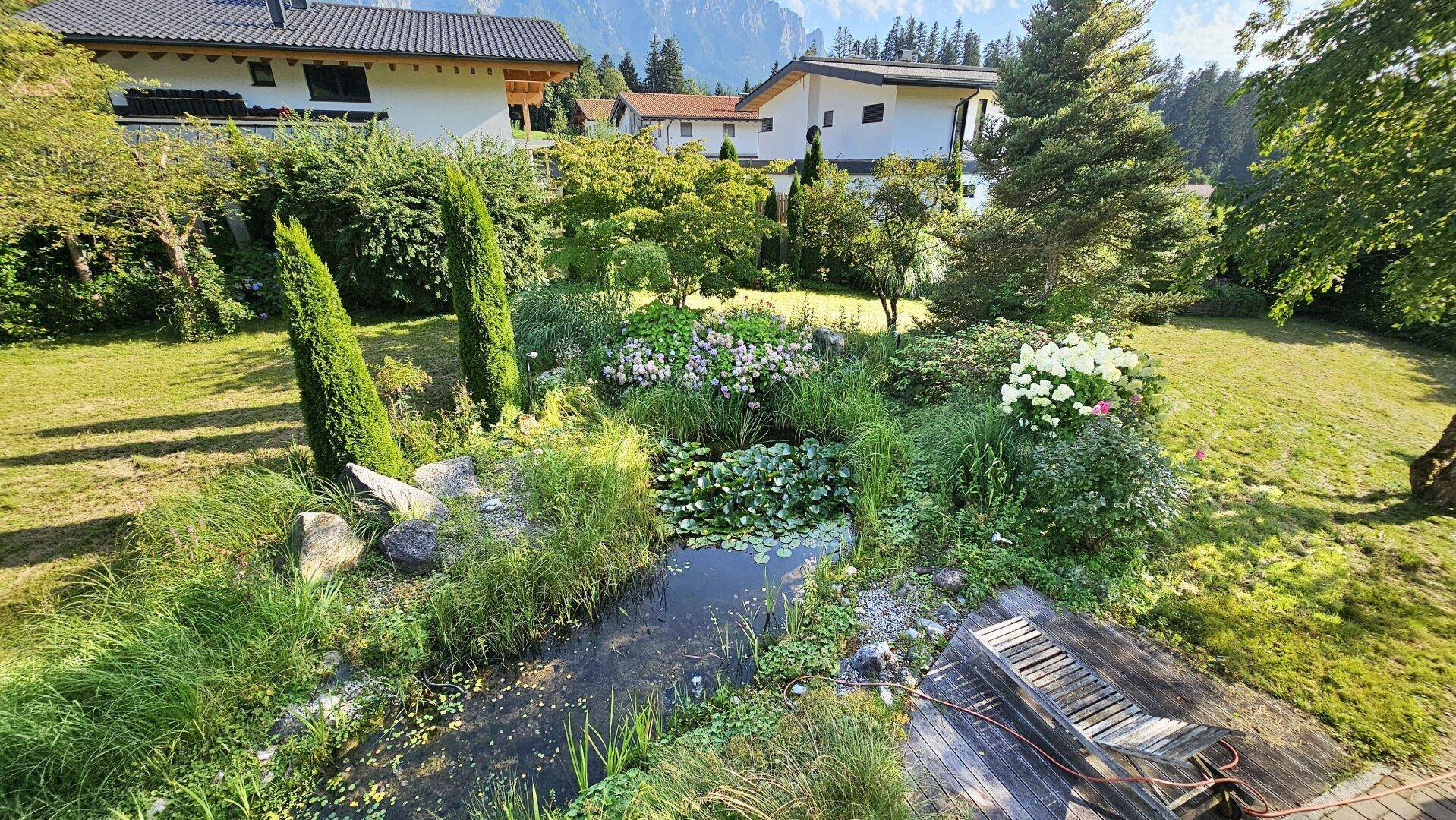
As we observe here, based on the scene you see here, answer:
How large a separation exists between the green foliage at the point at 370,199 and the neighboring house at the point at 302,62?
432 centimetres

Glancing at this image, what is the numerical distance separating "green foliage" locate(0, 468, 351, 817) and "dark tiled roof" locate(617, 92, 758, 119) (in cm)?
3212

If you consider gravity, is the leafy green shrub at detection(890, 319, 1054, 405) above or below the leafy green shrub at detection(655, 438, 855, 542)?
above

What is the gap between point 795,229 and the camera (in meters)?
14.3

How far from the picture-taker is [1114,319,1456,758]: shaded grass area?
308 centimetres

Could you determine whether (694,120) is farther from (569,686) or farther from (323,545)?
(569,686)

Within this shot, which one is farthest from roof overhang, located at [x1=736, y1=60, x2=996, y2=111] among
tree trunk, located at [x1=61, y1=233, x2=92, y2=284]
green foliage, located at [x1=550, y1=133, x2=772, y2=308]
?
tree trunk, located at [x1=61, y1=233, x2=92, y2=284]

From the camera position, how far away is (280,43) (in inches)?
512

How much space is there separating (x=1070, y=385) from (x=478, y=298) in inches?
240

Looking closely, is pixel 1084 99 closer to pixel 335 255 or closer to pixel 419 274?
pixel 419 274

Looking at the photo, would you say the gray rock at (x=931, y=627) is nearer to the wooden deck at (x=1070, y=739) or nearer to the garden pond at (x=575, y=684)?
the wooden deck at (x=1070, y=739)

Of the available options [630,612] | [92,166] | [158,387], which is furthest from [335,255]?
[630,612]

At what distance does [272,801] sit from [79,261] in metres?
10.9

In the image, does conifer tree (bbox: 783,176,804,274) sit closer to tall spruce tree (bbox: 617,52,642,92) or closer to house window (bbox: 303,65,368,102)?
house window (bbox: 303,65,368,102)

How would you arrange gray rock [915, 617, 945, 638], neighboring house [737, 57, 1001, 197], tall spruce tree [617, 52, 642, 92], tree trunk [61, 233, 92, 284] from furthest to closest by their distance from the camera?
tall spruce tree [617, 52, 642, 92]
neighboring house [737, 57, 1001, 197]
tree trunk [61, 233, 92, 284]
gray rock [915, 617, 945, 638]
